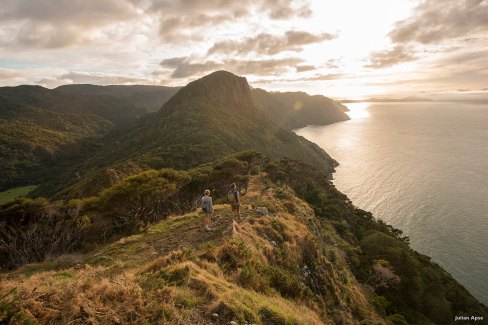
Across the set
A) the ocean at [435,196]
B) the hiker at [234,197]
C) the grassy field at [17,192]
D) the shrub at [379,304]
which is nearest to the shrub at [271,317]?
the hiker at [234,197]

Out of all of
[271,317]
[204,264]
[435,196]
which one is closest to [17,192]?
[204,264]

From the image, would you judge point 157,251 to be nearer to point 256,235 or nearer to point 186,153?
point 256,235

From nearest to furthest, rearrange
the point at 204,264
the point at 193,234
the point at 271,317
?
the point at 271,317
the point at 204,264
the point at 193,234

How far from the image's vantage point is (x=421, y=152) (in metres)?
174

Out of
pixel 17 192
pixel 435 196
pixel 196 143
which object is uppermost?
pixel 196 143

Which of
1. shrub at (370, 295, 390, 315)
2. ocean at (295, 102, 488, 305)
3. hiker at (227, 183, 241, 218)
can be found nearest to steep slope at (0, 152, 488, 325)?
shrub at (370, 295, 390, 315)

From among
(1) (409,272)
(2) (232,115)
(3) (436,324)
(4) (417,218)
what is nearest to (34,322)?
(3) (436,324)

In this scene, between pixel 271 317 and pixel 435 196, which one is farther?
pixel 435 196

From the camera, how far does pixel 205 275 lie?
12727 mm

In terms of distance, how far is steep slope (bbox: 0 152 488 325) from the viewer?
366 inches

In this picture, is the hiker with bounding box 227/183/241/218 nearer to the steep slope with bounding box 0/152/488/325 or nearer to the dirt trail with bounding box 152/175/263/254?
the dirt trail with bounding box 152/175/263/254

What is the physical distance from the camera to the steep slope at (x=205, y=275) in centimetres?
930

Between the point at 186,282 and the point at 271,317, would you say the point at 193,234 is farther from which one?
the point at 271,317

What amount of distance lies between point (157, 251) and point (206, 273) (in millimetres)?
5873
